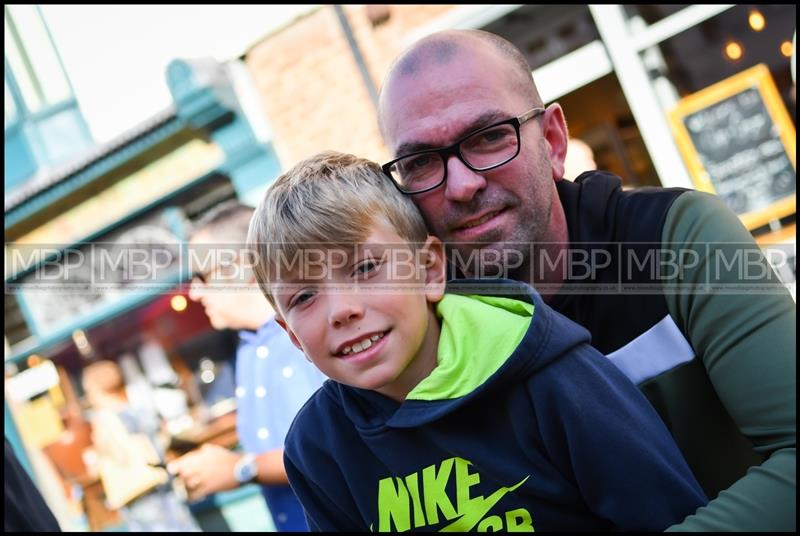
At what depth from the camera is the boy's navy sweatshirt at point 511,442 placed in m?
1.28

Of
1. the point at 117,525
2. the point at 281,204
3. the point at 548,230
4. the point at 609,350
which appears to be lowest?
the point at 117,525

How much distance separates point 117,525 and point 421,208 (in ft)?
20.5

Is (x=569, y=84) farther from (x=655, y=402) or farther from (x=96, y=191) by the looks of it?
(x=96, y=191)

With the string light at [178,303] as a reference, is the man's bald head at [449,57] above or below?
below

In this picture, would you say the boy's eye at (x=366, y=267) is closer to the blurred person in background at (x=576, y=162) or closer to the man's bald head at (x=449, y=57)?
the man's bald head at (x=449, y=57)

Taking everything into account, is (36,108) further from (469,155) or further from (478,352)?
(478,352)

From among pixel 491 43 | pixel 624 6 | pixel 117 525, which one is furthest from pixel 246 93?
pixel 491 43

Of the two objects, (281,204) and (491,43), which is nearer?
(281,204)

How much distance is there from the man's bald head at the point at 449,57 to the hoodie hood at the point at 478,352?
0.56 metres

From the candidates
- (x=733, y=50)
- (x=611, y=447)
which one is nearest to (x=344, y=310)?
(x=611, y=447)

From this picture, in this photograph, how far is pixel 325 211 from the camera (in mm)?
1542

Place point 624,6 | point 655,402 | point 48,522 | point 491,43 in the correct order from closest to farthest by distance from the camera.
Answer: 1. point 655,402
2. point 491,43
3. point 48,522
4. point 624,6

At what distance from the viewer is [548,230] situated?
177 centimetres

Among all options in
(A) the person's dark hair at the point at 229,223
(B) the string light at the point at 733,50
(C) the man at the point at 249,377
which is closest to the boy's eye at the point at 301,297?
(C) the man at the point at 249,377
